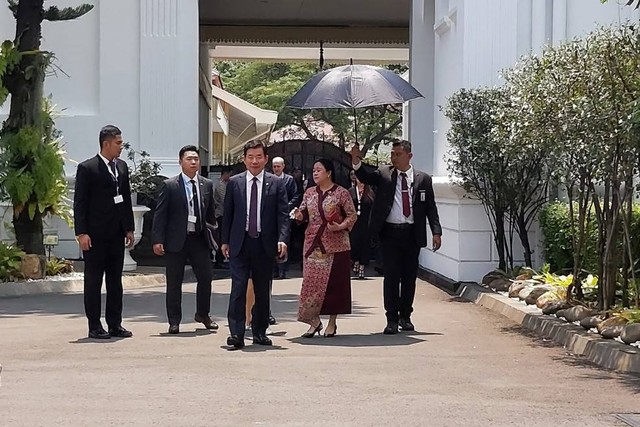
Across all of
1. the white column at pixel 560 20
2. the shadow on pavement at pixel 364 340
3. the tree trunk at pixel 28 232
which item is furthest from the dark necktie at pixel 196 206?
the white column at pixel 560 20

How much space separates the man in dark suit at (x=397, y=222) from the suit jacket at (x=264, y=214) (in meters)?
1.22

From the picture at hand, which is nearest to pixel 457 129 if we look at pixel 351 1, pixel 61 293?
pixel 61 293

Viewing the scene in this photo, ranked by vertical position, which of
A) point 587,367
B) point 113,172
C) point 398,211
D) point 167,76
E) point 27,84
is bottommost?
point 587,367

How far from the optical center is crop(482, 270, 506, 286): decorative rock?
1566 cm

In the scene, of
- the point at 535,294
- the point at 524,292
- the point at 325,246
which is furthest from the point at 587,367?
the point at 524,292

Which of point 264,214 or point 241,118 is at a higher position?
point 241,118

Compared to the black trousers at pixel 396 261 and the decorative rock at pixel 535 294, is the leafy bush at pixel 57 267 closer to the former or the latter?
the black trousers at pixel 396 261

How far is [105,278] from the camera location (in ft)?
37.3

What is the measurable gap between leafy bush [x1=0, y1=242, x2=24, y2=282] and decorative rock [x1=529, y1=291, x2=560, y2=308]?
7109 millimetres

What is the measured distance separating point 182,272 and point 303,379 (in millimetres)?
3203

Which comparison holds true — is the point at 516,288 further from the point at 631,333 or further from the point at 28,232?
the point at 28,232

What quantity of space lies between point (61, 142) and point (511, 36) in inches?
317

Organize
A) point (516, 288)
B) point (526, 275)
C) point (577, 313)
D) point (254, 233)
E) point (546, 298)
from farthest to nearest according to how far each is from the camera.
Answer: point (526, 275), point (516, 288), point (546, 298), point (577, 313), point (254, 233)

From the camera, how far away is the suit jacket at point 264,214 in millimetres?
10633
